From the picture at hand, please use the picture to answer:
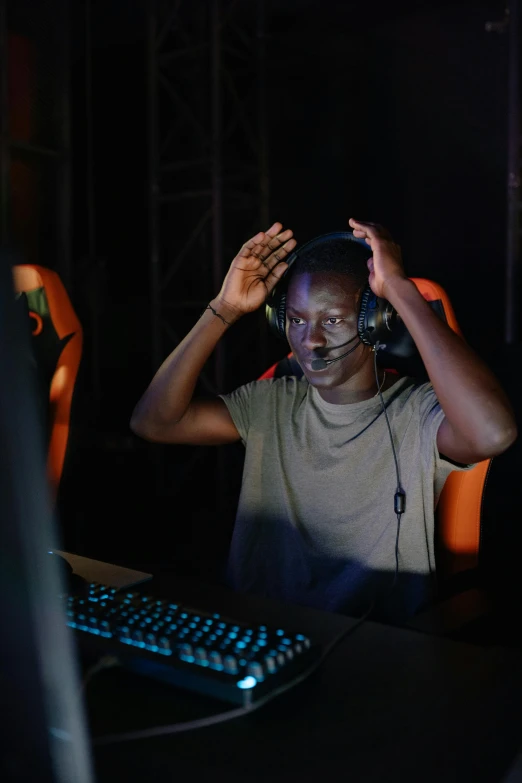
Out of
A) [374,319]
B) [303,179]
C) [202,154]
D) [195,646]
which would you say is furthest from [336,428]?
[303,179]

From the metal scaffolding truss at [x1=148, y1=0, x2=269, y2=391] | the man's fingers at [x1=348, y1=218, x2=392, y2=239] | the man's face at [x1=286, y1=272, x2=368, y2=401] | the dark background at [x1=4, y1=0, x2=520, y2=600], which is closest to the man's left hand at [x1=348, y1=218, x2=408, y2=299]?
the man's fingers at [x1=348, y1=218, x2=392, y2=239]

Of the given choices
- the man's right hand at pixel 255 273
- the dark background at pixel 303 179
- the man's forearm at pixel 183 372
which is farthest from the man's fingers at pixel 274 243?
the dark background at pixel 303 179

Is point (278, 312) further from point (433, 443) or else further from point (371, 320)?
point (433, 443)

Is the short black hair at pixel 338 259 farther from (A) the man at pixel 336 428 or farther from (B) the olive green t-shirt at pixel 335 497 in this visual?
(B) the olive green t-shirt at pixel 335 497

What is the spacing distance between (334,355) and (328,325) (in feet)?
0.21

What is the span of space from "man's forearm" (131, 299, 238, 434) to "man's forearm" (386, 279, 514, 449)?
1.46 feet

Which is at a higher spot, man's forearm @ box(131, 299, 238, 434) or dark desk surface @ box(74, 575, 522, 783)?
man's forearm @ box(131, 299, 238, 434)

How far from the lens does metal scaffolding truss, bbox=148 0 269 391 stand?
4156 millimetres

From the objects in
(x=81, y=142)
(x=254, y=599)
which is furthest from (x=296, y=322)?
(x=81, y=142)

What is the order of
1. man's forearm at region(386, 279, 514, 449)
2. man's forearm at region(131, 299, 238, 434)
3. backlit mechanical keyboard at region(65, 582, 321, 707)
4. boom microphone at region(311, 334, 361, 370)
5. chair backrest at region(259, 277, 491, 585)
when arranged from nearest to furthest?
backlit mechanical keyboard at region(65, 582, 321, 707), man's forearm at region(386, 279, 514, 449), chair backrest at region(259, 277, 491, 585), boom microphone at region(311, 334, 361, 370), man's forearm at region(131, 299, 238, 434)

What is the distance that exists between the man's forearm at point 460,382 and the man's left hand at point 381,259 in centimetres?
7

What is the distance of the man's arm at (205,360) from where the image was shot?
59.6 inches

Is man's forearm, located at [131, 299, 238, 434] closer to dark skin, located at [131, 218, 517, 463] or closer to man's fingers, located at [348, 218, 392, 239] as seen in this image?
dark skin, located at [131, 218, 517, 463]

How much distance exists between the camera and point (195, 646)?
76 cm
